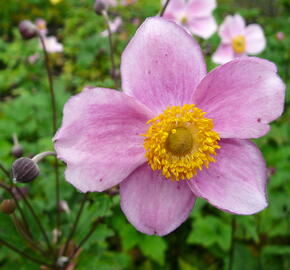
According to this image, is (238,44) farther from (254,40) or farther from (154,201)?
(154,201)

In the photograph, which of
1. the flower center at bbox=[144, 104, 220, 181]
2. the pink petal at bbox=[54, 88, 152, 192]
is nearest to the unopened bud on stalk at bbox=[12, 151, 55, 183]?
the pink petal at bbox=[54, 88, 152, 192]

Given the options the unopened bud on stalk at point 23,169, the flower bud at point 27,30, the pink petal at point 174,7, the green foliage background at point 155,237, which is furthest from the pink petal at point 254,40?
the unopened bud on stalk at point 23,169

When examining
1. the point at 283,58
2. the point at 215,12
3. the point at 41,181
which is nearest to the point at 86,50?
the point at 215,12

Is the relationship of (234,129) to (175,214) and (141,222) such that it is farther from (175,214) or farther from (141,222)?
(141,222)

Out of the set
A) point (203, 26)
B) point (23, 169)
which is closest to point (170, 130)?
point (23, 169)

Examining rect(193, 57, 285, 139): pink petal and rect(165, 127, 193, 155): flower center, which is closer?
rect(193, 57, 285, 139): pink petal

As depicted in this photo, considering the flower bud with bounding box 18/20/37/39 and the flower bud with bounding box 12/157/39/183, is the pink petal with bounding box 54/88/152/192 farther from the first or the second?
the flower bud with bounding box 18/20/37/39
